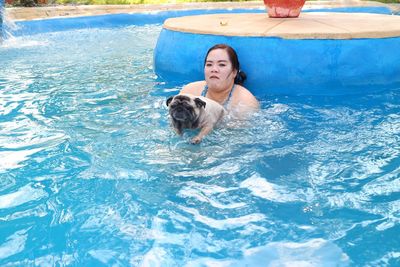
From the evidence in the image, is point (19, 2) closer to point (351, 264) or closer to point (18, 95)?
point (18, 95)

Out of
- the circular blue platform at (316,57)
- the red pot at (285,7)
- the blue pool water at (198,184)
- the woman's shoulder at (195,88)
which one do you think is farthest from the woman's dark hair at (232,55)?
the red pot at (285,7)

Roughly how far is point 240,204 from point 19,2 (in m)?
15.4

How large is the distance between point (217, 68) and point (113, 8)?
1218cm

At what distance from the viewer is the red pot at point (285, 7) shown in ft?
22.5

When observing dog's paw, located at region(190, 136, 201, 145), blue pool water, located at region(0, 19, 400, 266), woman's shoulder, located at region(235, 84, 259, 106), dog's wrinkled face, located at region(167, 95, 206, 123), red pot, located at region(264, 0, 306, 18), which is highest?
red pot, located at region(264, 0, 306, 18)

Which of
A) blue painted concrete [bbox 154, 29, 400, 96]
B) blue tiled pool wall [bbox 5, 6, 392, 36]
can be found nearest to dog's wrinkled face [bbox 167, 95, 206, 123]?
blue painted concrete [bbox 154, 29, 400, 96]

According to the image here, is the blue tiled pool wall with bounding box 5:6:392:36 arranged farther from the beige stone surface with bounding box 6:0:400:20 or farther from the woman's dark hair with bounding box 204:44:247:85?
the woman's dark hair with bounding box 204:44:247:85

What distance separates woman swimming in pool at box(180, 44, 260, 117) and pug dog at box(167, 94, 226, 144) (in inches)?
19.2

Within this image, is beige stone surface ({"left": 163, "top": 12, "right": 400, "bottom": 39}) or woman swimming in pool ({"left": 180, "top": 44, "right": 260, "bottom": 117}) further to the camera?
beige stone surface ({"left": 163, "top": 12, "right": 400, "bottom": 39})

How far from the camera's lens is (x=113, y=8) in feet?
52.5

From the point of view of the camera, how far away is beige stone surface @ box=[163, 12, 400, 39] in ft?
18.5

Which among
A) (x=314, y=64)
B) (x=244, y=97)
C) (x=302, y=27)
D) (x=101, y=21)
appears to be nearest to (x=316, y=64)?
(x=314, y=64)

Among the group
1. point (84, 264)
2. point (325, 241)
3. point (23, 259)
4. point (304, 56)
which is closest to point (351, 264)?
point (325, 241)

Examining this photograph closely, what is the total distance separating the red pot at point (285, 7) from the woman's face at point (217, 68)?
238 cm
